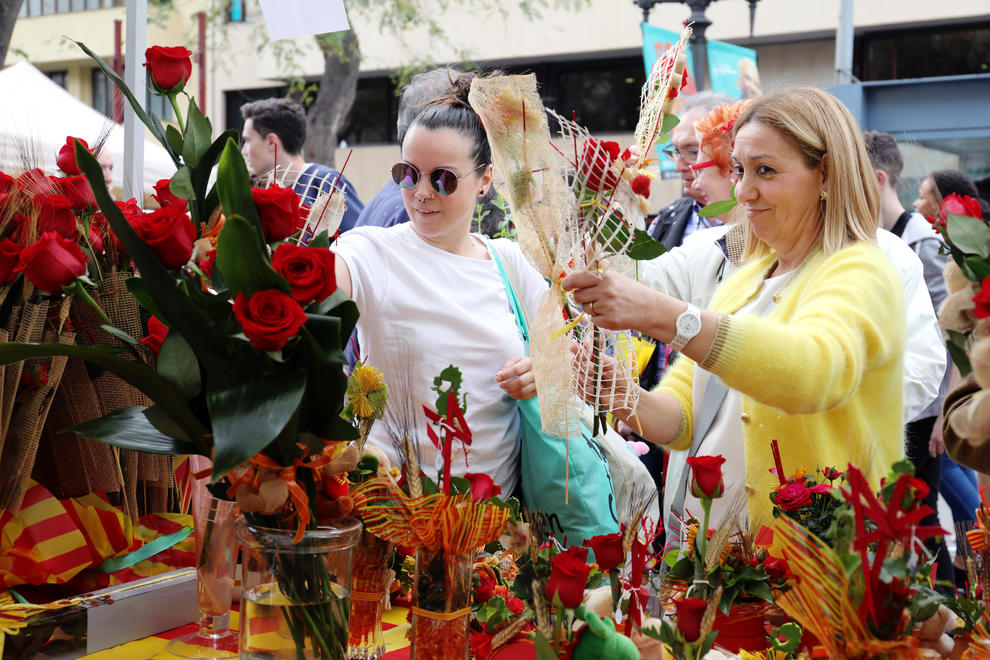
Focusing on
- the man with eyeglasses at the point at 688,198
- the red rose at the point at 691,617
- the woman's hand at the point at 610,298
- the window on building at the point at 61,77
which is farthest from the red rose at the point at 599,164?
the window on building at the point at 61,77

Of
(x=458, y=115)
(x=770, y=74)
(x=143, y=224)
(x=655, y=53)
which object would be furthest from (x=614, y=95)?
(x=143, y=224)

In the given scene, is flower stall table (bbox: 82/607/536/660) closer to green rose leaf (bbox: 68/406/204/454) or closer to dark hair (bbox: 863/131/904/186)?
green rose leaf (bbox: 68/406/204/454)

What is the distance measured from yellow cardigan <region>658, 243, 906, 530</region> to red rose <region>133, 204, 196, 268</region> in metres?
0.94

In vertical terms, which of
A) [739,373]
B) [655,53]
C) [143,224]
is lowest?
[739,373]

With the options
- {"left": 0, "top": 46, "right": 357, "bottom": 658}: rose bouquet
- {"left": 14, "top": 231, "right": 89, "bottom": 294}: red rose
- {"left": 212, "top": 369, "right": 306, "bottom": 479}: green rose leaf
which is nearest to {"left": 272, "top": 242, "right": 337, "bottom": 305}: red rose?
{"left": 0, "top": 46, "right": 357, "bottom": 658}: rose bouquet

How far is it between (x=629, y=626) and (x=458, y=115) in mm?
1202

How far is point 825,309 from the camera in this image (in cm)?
185

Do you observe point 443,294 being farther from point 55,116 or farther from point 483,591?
point 55,116

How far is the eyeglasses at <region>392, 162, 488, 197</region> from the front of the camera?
2090mm

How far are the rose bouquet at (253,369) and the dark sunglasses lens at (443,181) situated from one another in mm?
837

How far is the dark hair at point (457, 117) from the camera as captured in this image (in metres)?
2.10

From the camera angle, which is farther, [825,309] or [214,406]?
[825,309]

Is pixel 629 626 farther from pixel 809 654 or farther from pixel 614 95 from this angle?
pixel 614 95

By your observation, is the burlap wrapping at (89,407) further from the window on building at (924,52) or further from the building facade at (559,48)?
the window on building at (924,52)
